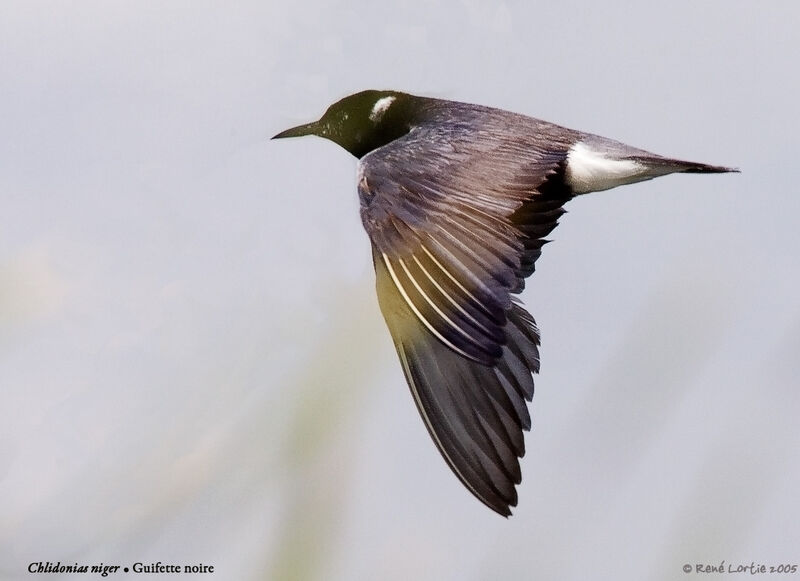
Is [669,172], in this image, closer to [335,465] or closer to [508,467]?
[508,467]

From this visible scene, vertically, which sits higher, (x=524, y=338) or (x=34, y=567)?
(x=524, y=338)

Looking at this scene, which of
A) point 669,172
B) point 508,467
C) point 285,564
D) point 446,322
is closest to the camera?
point 285,564

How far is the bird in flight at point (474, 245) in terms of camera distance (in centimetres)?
69

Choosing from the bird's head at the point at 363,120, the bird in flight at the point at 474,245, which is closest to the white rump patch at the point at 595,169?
the bird in flight at the point at 474,245

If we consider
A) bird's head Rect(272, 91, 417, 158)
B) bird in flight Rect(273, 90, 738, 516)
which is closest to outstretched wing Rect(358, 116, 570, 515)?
bird in flight Rect(273, 90, 738, 516)

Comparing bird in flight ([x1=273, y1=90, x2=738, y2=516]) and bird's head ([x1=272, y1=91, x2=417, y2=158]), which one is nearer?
bird in flight ([x1=273, y1=90, x2=738, y2=516])

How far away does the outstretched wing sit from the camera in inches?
26.8

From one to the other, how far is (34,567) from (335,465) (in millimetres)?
621

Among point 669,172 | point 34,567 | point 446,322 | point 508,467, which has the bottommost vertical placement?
point 34,567

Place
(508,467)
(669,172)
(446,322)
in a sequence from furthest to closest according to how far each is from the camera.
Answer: (669,172)
(508,467)
(446,322)

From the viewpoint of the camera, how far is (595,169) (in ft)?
3.20

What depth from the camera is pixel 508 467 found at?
783 millimetres

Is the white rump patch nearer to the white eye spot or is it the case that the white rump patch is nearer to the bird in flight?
the bird in flight

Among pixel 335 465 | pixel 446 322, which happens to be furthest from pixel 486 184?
pixel 335 465
